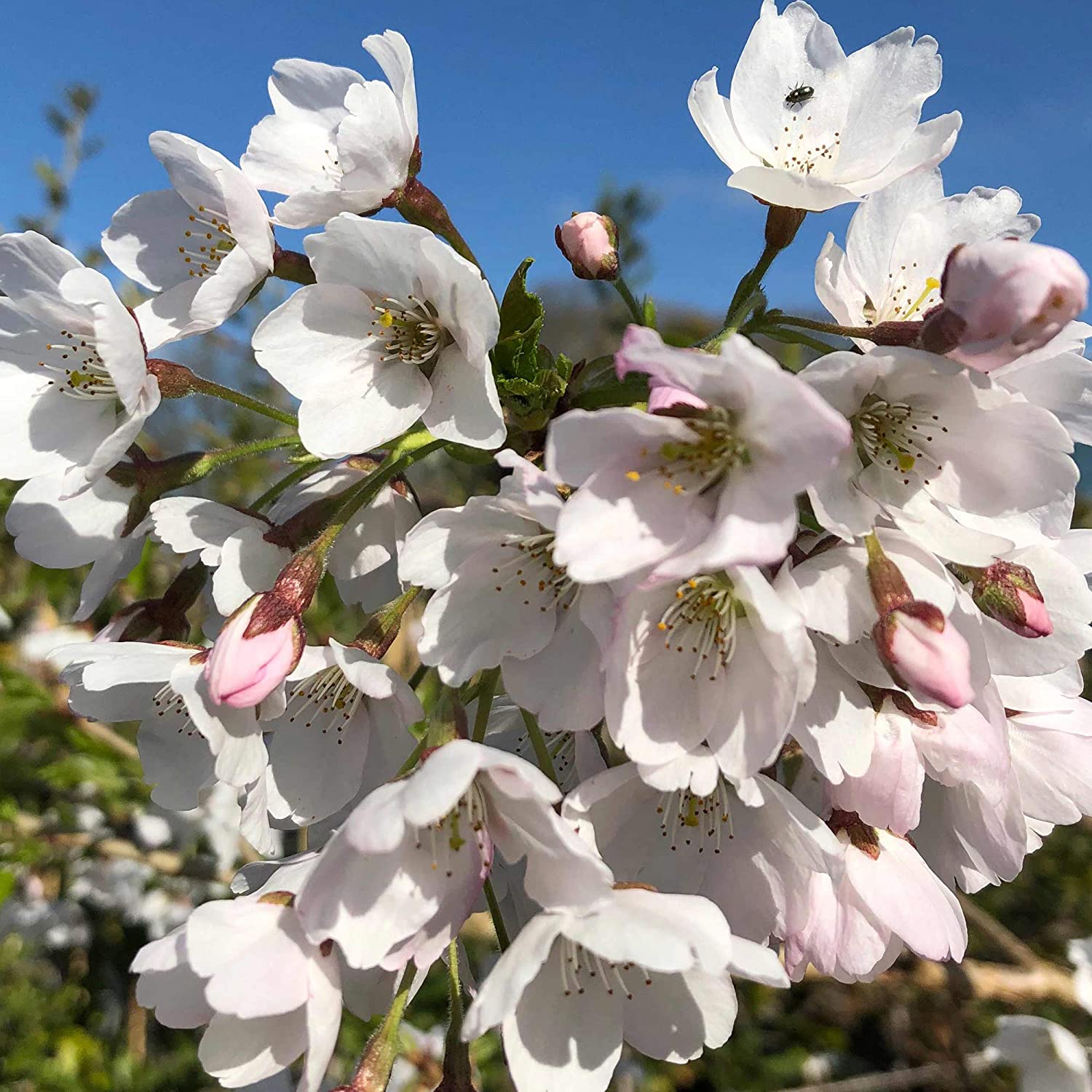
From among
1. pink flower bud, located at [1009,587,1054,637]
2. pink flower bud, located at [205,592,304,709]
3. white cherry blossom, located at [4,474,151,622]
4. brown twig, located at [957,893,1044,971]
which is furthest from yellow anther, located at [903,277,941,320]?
brown twig, located at [957,893,1044,971]

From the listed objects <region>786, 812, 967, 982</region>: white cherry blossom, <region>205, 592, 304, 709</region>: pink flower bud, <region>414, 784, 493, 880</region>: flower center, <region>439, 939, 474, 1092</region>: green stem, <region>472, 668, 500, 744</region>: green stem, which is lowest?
<region>439, 939, 474, 1092</region>: green stem

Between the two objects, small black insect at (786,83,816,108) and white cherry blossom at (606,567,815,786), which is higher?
small black insect at (786,83,816,108)

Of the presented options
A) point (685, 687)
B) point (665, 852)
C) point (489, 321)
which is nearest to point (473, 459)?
point (489, 321)

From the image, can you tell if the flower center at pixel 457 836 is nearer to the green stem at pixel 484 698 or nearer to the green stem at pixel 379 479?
the green stem at pixel 484 698

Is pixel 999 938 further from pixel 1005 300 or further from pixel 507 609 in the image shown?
pixel 1005 300

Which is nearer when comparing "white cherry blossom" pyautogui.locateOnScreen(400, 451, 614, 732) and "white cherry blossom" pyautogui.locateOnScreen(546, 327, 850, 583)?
"white cherry blossom" pyautogui.locateOnScreen(546, 327, 850, 583)

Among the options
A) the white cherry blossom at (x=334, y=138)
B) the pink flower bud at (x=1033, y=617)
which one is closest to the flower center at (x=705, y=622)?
the pink flower bud at (x=1033, y=617)

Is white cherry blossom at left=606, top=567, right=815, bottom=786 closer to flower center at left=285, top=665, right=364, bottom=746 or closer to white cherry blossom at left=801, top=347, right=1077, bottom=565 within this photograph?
white cherry blossom at left=801, top=347, right=1077, bottom=565

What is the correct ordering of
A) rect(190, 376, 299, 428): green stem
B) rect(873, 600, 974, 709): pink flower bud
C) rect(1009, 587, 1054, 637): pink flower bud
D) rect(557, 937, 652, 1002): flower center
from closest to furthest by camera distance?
1. rect(873, 600, 974, 709): pink flower bud
2. rect(1009, 587, 1054, 637): pink flower bud
3. rect(557, 937, 652, 1002): flower center
4. rect(190, 376, 299, 428): green stem
